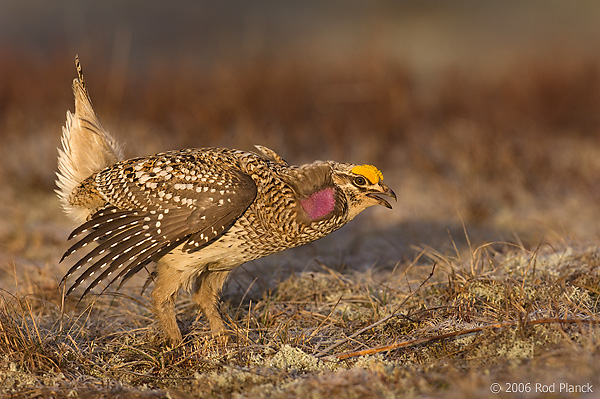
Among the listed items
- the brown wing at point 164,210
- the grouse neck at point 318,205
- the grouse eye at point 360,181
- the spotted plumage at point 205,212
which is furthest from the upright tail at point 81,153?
the grouse eye at point 360,181

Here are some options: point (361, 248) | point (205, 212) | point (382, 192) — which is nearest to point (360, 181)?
point (382, 192)

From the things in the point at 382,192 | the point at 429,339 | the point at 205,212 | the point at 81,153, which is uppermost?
the point at 81,153

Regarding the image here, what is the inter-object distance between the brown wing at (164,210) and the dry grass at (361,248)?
0.39m

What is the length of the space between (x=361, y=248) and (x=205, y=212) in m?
2.31

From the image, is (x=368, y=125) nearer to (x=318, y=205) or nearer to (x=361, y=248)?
(x=361, y=248)

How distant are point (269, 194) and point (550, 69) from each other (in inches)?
260

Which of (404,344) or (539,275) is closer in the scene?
(404,344)

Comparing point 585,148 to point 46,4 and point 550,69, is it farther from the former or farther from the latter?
point 46,4

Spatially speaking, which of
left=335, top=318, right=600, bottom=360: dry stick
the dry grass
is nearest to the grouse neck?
the dry grass

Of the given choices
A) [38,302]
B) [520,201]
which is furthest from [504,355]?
[520,201]

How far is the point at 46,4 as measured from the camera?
2553cm

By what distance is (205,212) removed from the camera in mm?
3352

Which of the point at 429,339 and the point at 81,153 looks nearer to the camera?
the point at 429,339

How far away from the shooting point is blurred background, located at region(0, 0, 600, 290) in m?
5.80
